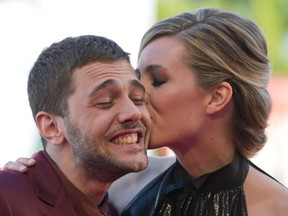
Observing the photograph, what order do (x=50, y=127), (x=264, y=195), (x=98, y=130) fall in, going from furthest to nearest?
(x=264, y=195), (x=50, y=127), (x=98, y=130)

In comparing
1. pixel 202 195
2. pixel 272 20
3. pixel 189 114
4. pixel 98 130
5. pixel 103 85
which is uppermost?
pixel 103 85

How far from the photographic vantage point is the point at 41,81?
9.33 ft

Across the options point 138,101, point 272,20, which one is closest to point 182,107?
point 138,101

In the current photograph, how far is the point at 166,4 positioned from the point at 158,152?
3130 mm

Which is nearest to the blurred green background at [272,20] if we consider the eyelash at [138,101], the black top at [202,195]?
the black top at [202,195]

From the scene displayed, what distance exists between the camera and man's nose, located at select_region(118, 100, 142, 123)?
8.91 ft

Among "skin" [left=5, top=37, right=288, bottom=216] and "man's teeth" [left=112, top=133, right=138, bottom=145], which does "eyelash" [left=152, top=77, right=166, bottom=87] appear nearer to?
"skin" [left=5, top=37, right=288, bottom=216]

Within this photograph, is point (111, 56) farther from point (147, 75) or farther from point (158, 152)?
point (158, 152)

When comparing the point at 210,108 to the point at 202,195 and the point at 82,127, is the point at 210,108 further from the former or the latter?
the point at 82,127

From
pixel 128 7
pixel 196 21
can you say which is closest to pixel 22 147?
pixel 128 7

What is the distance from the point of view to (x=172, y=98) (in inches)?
119

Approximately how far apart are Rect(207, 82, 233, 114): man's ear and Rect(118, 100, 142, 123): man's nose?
1.46 ft

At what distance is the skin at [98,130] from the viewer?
8.93 feet

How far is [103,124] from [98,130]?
30mm
